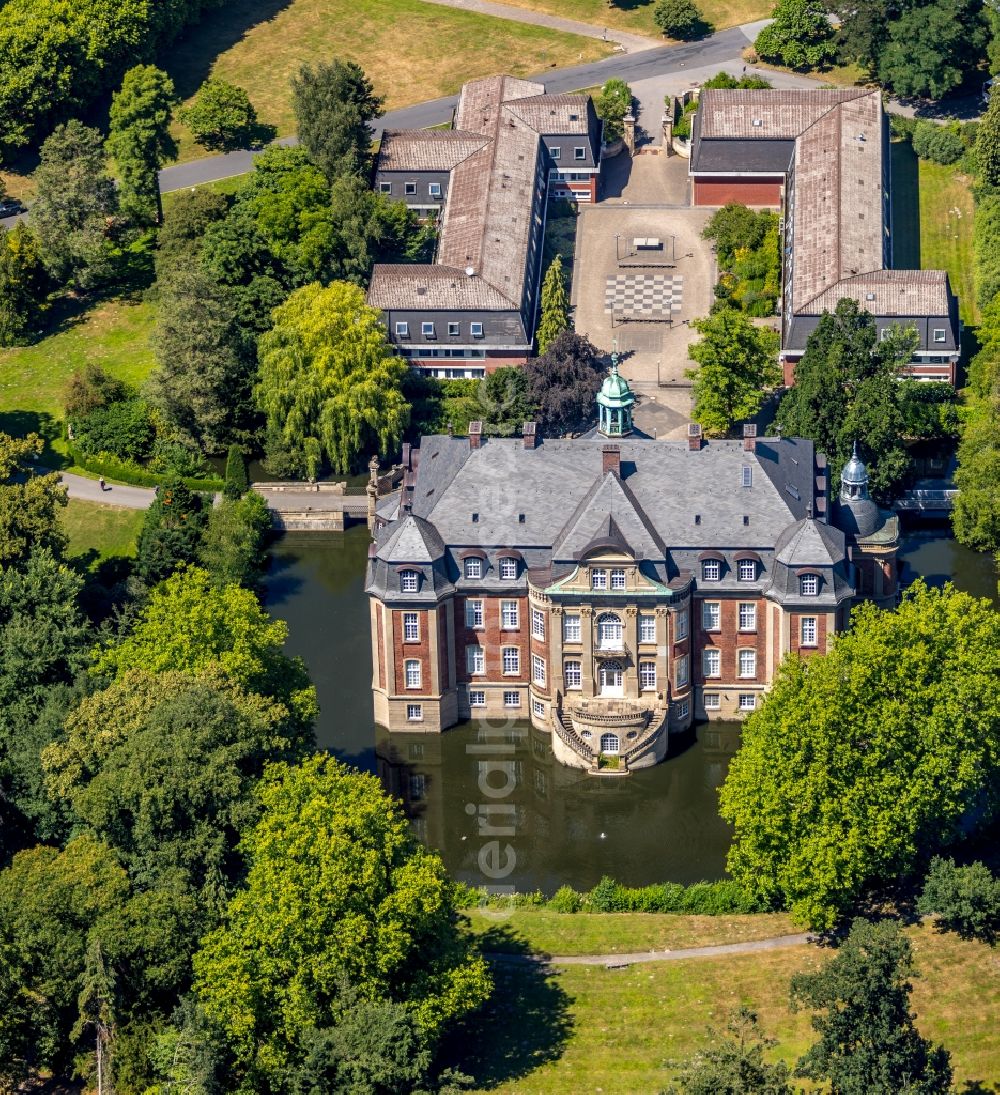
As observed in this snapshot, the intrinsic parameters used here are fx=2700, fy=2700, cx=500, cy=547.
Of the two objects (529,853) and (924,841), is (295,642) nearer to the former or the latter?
(529,853)

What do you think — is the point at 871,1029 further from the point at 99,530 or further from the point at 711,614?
the point at 99,530

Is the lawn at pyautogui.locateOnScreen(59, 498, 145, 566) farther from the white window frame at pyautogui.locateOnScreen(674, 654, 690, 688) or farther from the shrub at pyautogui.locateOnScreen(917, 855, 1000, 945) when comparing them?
the shrub at pyautogui.locateOnScreen(917, 855, 1000, 945)

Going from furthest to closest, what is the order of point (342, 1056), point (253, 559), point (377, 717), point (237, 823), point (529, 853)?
1. point (253, 559)
2. point (377, 717)
3. point (529, 853)
4. point (237, 823)
5. point (342, 1056)

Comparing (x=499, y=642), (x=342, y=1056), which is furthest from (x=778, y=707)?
(x=342, y=1056)

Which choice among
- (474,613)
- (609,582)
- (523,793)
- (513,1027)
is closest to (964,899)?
(513,1027)

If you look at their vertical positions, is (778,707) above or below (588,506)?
below

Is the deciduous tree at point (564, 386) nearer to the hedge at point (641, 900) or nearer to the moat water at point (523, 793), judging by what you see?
the moat water at point (523, 793)
